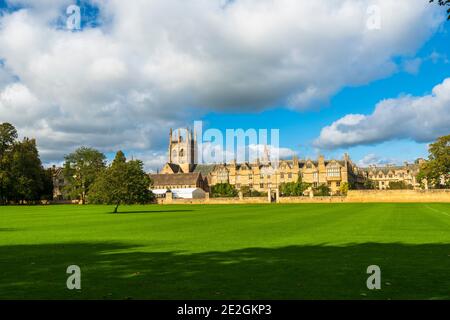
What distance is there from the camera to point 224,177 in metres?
147

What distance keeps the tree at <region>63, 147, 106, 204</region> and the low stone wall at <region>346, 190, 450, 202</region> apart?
64.2 metres

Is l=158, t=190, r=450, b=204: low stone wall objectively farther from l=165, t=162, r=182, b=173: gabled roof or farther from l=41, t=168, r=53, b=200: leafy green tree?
→ l=165, t=162, r=182, b=173: gabled roof

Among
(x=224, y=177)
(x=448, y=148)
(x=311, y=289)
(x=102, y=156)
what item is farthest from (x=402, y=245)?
(x=224, y=177)

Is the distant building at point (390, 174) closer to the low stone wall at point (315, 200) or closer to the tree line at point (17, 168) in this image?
the low stone wall at point (315, 200)

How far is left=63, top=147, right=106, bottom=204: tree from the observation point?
111 m

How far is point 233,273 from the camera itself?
36.9ft

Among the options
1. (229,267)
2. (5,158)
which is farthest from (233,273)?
(5,158)

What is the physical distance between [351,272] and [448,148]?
88.6m

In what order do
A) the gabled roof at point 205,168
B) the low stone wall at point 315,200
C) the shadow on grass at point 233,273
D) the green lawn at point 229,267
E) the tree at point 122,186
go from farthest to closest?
1. the gabled roof at point 205,168
2. the low stone wall at point 315,200
3. the tree at point 122,186
4. the green lawn at point 229,267
5. the shadow on grass at point 233,273

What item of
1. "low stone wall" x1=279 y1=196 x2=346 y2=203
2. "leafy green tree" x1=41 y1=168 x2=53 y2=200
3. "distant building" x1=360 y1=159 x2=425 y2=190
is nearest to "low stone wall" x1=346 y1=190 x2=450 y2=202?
"low stone wall" x1=279 y1=196 x2=346 y2=203

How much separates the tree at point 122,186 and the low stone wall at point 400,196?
165 ft

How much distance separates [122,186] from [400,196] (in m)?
57.7

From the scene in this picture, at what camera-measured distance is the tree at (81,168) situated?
111 m

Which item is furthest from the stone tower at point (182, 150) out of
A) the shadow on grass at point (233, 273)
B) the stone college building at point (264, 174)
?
the shadow on grass at point (233, 273)
